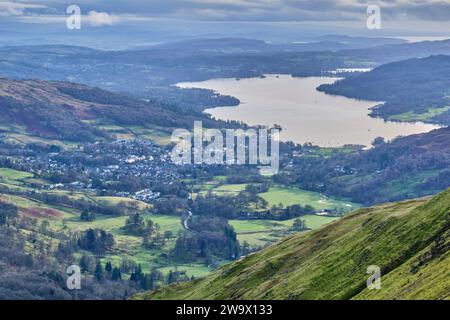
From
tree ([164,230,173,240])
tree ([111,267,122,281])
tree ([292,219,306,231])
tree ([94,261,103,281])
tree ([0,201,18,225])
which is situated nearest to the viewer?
tree ([111,267,122,281])

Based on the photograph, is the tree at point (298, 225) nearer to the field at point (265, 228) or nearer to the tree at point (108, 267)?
the field at point (265, 228)

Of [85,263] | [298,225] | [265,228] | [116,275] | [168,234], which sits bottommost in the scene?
[265,228]

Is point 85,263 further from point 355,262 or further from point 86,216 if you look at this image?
point 355,262

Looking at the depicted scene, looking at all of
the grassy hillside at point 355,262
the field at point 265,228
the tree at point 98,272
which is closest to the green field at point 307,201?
the field at point 265,228

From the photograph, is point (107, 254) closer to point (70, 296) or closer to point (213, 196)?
point (70, 296)

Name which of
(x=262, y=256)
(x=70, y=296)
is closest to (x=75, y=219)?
(x=70, y=296)

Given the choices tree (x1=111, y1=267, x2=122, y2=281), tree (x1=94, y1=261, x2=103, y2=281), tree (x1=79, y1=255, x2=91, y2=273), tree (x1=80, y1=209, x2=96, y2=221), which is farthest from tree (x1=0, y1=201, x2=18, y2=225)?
tree (x1=111, y1=267, x2=122, y2=281)

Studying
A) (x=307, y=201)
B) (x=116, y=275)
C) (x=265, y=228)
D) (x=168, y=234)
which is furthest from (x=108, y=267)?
(x=307, y=201)

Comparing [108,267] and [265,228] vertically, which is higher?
[108,267]

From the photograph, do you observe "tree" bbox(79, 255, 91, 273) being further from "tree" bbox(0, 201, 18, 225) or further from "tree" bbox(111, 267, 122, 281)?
"tree" bbox(0, 201, 18, 225)
